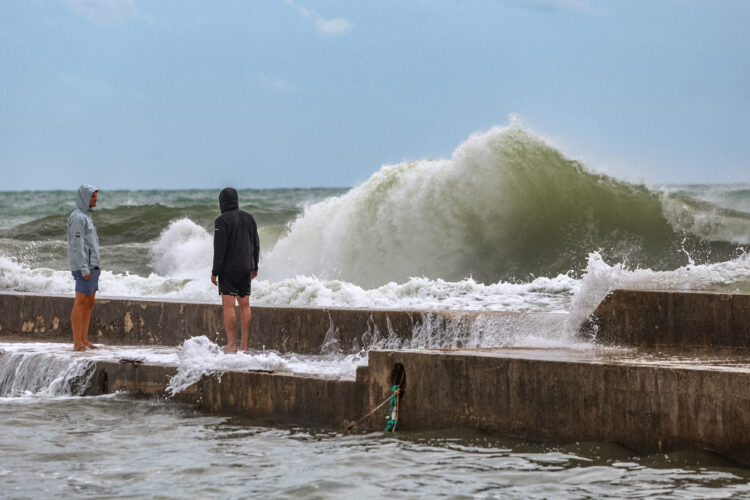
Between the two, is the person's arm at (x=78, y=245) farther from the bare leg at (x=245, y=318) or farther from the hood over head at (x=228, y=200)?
the bare leg at (x=245, y=318)

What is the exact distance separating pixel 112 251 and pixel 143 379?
17.8 metres

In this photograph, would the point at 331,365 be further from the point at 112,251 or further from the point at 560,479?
the point at 112,251

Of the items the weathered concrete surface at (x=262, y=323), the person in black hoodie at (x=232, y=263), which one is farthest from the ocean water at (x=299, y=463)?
the weathered concrete surface at (x=262, y=323)

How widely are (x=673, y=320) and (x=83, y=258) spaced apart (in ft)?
16.9

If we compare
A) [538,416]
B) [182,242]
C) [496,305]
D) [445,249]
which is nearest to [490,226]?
[445,249]

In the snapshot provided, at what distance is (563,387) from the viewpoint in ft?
18.5

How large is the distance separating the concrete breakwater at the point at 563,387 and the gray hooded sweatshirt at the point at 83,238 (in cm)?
130

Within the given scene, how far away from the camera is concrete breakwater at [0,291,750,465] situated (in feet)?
17.2

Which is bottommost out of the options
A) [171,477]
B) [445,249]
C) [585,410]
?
[171,477]

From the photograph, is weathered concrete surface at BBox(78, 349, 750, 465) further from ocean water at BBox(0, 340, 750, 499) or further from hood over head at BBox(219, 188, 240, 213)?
hood over head at BBox(219, 188, 240, 213)

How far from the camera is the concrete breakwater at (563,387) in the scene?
5.25 m

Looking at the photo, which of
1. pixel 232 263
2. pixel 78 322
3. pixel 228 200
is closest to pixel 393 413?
pixel 232 263

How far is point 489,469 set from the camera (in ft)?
16.8

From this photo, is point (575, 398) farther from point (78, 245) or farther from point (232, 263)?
point (78, 245)
